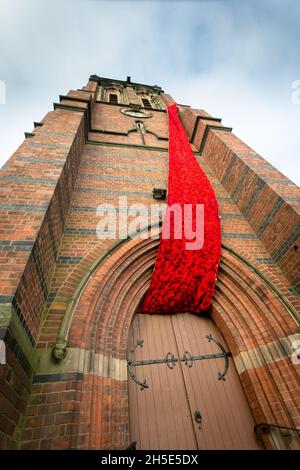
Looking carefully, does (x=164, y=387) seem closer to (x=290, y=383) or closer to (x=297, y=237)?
(x=290, y=383)

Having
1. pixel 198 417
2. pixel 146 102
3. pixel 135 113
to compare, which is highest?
pixel 146 102

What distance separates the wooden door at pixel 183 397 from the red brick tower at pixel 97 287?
10.1 inches

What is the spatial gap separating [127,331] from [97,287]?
70 centimetres

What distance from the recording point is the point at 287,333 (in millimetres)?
2873

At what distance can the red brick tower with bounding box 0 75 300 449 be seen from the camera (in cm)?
197

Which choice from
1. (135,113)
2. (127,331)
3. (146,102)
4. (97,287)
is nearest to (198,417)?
(127,331)

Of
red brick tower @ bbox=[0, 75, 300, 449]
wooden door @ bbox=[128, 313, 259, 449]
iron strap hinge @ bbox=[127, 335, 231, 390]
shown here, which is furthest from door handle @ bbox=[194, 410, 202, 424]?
red brick tower @ bbox=[0, 75, 300, 449]

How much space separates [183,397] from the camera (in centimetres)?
271

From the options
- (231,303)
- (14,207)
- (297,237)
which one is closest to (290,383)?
(231,303)

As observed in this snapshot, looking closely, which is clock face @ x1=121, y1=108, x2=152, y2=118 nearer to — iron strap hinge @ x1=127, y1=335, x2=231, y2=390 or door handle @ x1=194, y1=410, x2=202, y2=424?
iron strap hinge @ x1=127, y1=335, x2=231, y2=390

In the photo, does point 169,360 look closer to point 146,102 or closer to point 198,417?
point 198,417

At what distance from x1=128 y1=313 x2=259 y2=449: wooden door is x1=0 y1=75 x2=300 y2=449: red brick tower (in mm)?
255

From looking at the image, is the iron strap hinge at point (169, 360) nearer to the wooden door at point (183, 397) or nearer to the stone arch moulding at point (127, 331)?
the wooden door at point (183, 397)

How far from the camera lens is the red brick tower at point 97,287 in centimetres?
197
